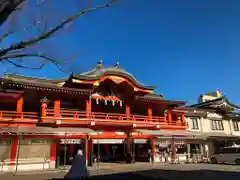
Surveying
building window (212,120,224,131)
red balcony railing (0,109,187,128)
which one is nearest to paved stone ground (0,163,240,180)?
red balcony railing (0,109,187,128)

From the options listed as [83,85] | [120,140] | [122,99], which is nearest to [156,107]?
[122,99]

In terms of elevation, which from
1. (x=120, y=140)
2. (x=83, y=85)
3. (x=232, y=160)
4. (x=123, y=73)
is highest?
(x=123, y=73)

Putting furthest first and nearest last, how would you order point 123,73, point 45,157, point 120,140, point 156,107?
point 156,107 → point 123,73 → point 120,140 → point 45,157

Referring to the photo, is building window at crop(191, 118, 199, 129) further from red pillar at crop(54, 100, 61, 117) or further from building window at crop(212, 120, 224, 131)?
red pillar at crop(54, 100, 61, 117)

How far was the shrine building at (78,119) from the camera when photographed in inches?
688

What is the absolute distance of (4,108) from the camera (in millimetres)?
19938

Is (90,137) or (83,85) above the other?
(83,85)

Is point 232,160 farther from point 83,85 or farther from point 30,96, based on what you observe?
point 30,96

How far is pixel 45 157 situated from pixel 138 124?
30.6 feet

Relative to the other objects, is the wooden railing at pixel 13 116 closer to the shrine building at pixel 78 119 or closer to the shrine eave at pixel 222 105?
the shrine building at pixel 78 119

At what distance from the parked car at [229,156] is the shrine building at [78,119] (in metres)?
4.79

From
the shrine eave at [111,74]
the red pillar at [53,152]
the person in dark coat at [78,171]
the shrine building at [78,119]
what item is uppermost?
the shrine eave at [111,74]

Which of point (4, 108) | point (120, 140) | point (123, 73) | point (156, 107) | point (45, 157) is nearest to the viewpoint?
point (45, 157)

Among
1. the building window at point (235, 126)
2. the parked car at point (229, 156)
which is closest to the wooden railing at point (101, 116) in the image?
the parked car at point (229, 156)
